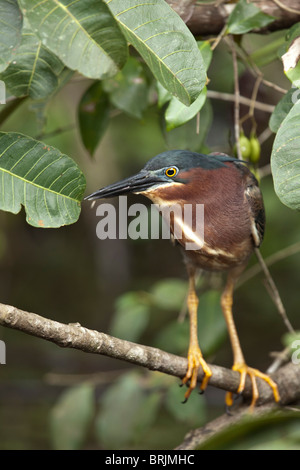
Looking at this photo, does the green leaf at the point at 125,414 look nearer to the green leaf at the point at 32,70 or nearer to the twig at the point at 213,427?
the twig at the point at 213,427

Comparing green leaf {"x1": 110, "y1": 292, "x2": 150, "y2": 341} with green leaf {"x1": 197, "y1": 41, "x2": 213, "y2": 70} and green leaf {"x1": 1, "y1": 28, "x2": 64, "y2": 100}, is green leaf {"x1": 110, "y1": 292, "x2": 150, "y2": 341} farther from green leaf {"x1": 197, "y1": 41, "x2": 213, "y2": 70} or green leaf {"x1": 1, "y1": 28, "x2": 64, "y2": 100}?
green leaf {"x1": 1, "y1": 28, "x2": 64, "y2": 100}

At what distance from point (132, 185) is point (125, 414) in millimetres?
1373

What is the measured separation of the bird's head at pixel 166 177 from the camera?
1847 millimetres

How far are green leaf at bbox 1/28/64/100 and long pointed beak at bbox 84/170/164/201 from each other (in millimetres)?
362

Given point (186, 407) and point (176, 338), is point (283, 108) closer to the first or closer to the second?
point (176, 338)

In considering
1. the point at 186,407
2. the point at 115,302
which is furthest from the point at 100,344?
the point at 115,302

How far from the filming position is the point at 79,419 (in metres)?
2.81

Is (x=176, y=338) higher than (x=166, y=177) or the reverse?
the reverse

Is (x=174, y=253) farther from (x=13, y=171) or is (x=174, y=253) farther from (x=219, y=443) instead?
(x=219, y=443)

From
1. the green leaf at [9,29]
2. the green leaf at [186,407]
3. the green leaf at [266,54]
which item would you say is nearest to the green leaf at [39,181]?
the green leaf at [9,29]

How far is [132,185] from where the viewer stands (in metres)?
1.85

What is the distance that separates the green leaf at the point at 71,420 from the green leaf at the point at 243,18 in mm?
1778

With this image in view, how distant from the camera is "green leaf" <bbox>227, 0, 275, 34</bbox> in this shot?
1.85 metres

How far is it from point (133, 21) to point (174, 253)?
14.9ft
